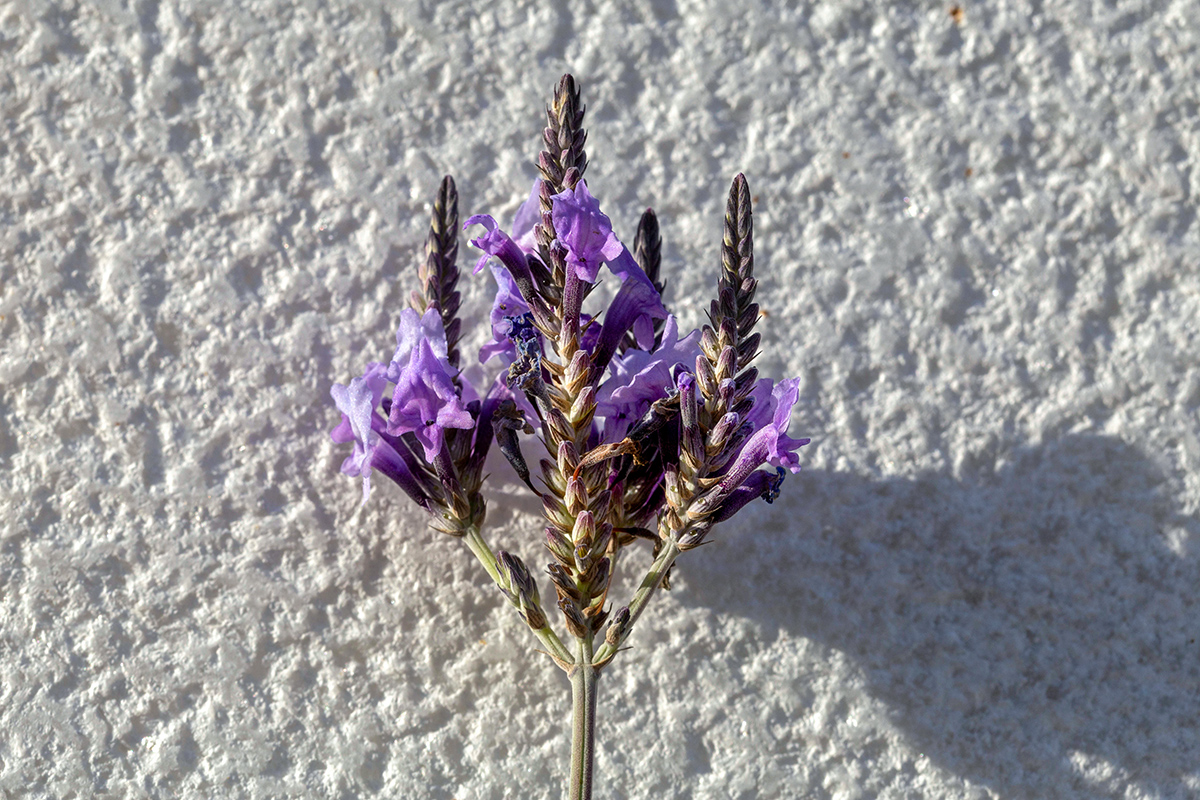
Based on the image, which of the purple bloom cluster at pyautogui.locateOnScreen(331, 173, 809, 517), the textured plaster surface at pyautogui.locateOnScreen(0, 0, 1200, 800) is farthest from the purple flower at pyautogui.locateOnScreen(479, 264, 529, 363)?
the textured plaster surface at pyautogui.locateOnScreen(0, 0, 1200, 800)

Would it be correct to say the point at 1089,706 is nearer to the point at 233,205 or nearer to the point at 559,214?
the point at 559,214

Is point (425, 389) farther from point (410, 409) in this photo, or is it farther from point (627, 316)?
point (627, 316)

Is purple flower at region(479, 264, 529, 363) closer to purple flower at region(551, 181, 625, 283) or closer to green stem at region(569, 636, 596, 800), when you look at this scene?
purple flower at region(551, 181, 625, 283)

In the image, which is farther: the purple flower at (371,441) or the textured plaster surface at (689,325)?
the textured plaster surface at (689,325)

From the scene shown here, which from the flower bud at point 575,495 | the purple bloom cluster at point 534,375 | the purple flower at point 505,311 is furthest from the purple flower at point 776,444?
the purple flower at point 505,311

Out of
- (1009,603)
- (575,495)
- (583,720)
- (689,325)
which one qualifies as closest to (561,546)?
(575,495)

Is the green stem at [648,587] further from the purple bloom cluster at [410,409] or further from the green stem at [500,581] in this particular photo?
the purple bloom cluster at [410,409]
